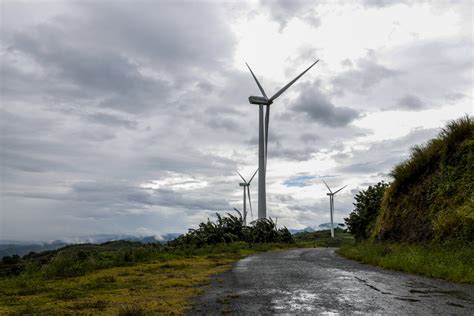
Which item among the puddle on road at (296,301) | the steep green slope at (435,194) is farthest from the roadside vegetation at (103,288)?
the steep green slope at (435,194)

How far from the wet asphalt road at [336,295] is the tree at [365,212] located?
54.5 feet

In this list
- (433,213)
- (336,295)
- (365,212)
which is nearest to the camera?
(336,295)

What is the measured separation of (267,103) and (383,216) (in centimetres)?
2790

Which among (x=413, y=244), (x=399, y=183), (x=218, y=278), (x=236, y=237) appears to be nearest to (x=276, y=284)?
(x=218, y=278)

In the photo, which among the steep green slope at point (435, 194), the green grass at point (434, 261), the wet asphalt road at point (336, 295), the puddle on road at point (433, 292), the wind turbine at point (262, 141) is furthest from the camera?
the wind turbine at point (262, 141)

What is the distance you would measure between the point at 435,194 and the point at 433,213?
108cm

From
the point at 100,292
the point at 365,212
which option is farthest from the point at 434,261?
the point at 365,212

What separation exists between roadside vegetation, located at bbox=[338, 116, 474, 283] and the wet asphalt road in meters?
1.57

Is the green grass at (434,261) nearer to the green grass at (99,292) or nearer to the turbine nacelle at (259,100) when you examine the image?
the green grass at (99,292)

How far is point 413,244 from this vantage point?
668 inches

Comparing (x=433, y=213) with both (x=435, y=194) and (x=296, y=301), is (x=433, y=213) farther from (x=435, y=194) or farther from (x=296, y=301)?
(x=296, y=301)

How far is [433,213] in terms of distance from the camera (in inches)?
661

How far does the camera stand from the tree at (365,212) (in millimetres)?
28438

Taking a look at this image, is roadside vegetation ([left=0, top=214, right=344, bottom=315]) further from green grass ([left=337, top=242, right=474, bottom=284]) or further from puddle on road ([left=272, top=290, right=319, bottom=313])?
green grass ([left=337, top=242, right=474, bottom=284])
